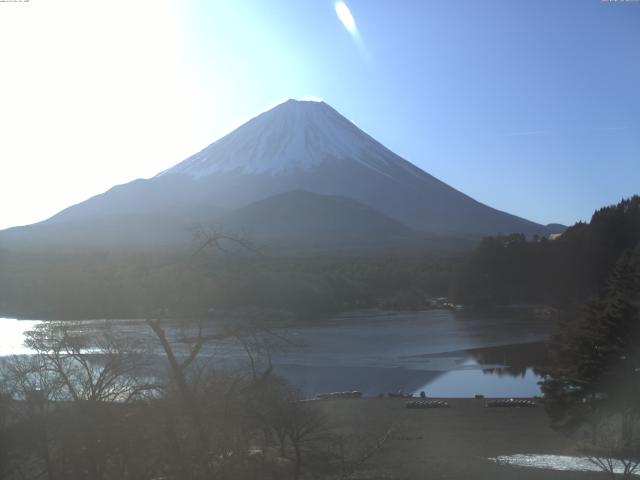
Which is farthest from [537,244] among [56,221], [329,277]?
[56,221]

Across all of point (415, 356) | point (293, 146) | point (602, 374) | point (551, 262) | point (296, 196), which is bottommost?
point (415, 356)

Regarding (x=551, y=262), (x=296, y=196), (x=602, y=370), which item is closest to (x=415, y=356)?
(x=602, y=370)

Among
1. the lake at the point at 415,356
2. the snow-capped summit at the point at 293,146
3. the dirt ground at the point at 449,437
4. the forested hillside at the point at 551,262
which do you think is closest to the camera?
the dirt ground at the point at 449,437

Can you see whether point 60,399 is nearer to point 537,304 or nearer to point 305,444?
point 305,444

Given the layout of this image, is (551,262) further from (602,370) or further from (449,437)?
(602,370)

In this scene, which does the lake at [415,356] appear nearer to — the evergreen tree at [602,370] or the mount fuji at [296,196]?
the evergreen tree at [602,370]

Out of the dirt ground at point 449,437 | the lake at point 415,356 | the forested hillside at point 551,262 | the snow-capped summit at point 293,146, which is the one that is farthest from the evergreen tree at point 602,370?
the snow-capped summit at point 293,146

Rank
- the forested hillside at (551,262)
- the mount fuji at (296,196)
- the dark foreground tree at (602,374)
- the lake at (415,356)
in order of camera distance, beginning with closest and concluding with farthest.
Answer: the dark foreground tree at (602,374), the lake at (415,356), the forested hillside at (551,262), the mount fuji at (296,196)
